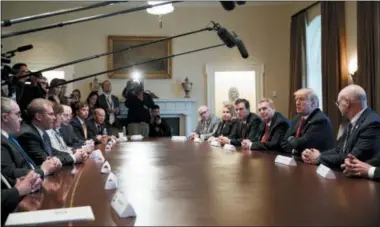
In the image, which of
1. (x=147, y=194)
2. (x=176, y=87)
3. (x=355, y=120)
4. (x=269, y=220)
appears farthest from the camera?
(x=176, y=87)

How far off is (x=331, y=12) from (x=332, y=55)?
2.35 feet

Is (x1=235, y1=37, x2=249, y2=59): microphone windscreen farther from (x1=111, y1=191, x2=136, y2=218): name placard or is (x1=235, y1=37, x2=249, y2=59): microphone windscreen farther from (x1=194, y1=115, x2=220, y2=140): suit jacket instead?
(x1=194, y1=115, x2=220, y2=140): suit jacket

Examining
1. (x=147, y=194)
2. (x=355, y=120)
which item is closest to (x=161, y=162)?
(x=147, y=194)

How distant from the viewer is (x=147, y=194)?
5.71ft

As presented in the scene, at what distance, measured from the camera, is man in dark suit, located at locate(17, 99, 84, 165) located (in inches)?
109

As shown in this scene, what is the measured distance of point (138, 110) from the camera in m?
7.60

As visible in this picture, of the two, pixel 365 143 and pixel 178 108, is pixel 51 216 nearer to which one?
pixel 365 143

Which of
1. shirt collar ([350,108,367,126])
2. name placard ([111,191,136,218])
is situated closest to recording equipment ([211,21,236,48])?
shirt collar ([350,108,367,126])

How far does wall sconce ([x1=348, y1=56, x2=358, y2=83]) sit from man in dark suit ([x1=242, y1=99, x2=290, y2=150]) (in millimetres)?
2745

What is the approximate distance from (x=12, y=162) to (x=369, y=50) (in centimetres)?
534

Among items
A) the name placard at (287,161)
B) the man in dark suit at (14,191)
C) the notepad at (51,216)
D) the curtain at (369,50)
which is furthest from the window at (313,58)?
the notepad at (51,216)

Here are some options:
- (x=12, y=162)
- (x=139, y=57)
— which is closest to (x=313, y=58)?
(x=139, y=57)

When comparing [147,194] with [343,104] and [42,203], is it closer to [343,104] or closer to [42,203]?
[42,203]

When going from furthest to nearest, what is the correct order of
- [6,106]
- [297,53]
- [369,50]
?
1. [297,53]
2. [369,50]
3. [6,106]
